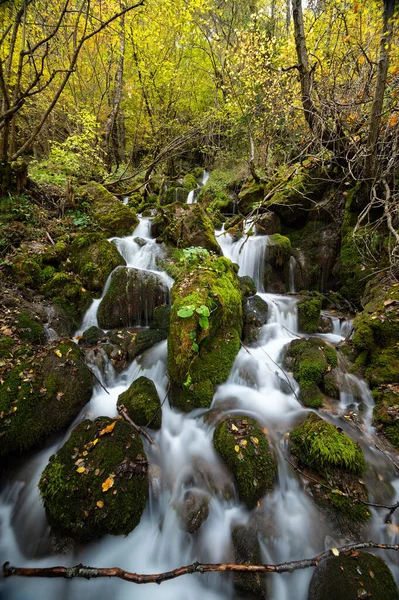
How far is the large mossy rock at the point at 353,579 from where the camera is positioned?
217 cm

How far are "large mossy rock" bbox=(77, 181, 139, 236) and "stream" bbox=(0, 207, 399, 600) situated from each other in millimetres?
5699

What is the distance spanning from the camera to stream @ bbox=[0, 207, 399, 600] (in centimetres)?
257

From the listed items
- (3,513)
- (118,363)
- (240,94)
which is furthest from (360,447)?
(240,94)

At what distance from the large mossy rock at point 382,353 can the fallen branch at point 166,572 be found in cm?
178

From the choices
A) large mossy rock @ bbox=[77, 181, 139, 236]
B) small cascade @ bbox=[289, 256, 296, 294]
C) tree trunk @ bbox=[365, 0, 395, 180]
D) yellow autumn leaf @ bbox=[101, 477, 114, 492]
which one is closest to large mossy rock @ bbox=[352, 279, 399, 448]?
small cascade @ bbox=[289, 256, 296, 294]

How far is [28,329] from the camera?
187 inches

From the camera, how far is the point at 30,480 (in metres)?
3.25

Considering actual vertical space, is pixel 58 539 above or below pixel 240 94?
below

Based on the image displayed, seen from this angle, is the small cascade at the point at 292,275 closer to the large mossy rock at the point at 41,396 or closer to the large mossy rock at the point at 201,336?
the large mossy rock at the point at 201,336

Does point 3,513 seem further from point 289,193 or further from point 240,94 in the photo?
point 240,94

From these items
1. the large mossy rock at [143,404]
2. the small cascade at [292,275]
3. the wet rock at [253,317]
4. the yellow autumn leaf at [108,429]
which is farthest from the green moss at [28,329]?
the small cascade at [292,275]

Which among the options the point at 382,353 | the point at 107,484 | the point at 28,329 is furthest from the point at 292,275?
the point at 107,484

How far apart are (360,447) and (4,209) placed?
9.35m

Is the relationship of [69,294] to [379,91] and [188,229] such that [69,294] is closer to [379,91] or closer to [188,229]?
[188,229]
